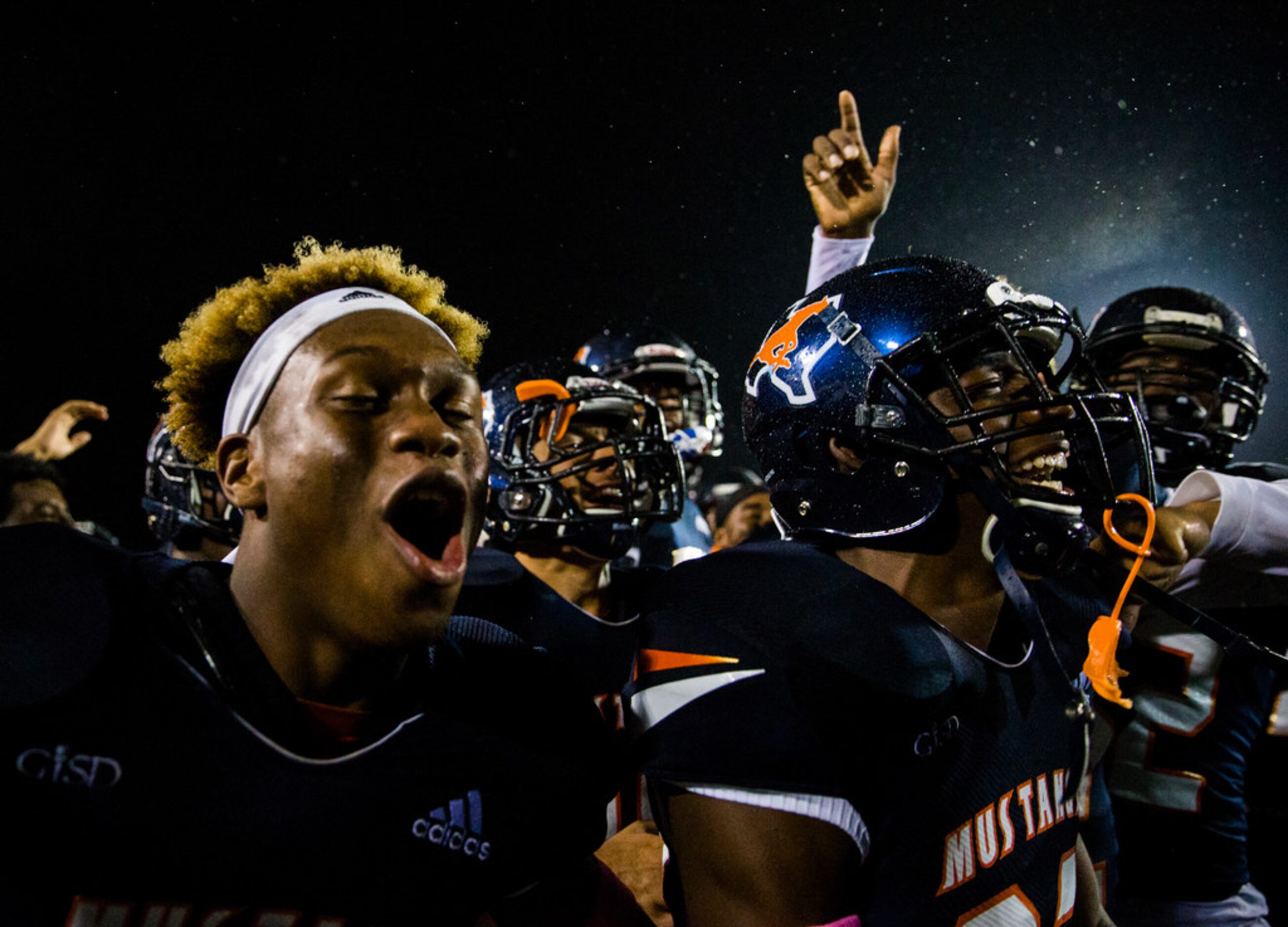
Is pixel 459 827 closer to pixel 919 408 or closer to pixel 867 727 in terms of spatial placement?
pixel 867 727

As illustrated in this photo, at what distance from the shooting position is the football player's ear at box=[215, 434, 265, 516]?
133 cm

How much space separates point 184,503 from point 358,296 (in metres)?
3.09

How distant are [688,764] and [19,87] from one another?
5.81 metres

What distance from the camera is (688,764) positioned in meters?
1.48

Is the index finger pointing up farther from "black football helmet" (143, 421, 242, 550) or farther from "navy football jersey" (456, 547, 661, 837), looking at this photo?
"black football helmet" (143, 421, 242, 550)

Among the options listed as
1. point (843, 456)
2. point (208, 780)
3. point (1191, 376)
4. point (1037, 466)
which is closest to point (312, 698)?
point (208, 780)

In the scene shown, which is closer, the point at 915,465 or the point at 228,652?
the point at 228,652

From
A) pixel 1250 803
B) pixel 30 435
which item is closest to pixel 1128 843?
pixel 1250 803

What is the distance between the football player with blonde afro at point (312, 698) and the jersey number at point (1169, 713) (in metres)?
2.02

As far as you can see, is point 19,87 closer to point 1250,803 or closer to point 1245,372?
point 1245,372

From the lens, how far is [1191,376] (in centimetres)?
334

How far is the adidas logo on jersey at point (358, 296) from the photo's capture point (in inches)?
57.7

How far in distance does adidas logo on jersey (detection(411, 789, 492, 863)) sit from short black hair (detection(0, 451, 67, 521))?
4.17 meters

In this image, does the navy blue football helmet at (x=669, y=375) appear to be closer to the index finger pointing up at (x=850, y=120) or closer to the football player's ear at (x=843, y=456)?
the index finger pointing up at (x=850, y=120)
